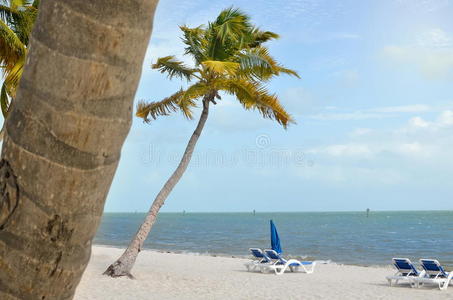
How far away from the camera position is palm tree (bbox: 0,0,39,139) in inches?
554

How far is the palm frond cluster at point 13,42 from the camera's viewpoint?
14062mm

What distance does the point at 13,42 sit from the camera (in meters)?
14.0

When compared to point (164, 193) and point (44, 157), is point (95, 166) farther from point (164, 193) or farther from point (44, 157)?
point (164, 193)

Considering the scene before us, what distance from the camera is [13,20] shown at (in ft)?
51.5

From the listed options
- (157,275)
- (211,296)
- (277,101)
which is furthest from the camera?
(157,275)

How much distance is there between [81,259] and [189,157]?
13040mm

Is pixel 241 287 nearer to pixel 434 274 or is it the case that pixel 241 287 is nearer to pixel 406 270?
pixel 406 270

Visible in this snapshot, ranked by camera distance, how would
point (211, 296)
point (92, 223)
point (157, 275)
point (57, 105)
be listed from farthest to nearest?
point (157, 275)
point (211, 296)
point (92, 223)
point (57, 105)

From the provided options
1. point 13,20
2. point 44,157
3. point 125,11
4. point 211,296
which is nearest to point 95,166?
point 44,157

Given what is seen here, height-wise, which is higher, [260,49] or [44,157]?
[260,49]

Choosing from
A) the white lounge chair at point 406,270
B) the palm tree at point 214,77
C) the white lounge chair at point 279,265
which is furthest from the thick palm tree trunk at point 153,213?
the white lounge chair at point 406,270

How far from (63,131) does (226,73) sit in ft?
40.4

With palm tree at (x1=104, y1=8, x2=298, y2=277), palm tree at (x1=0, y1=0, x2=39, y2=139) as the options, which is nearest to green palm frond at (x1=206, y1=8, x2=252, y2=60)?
palm tree at (x1=104, y1=8, x2=298, y2=277)

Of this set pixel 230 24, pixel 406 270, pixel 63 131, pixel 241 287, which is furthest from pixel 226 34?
pixel 63 131
